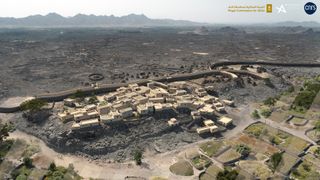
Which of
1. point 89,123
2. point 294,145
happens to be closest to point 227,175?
point 294,145

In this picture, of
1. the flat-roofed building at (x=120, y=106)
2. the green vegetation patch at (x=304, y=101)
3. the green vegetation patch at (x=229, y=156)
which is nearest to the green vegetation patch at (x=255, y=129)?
the green vegetation patch at (x=229, y=156)

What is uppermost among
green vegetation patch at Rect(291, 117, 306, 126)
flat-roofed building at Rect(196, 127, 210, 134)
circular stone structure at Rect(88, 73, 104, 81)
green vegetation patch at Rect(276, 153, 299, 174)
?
circular stone structure at Rect(88, 73, 104, 81)

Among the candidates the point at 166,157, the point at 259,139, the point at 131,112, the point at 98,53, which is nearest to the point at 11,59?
the point at 98,53

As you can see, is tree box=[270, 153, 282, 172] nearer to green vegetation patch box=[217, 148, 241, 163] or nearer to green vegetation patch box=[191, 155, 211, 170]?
green vegetation patch box=[217, 148, 241, 163]

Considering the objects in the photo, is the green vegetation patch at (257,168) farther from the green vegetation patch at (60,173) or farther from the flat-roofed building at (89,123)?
the flat-roofed building at (89,123)

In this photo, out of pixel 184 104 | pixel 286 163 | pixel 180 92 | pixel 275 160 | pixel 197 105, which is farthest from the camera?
pixel 180 92

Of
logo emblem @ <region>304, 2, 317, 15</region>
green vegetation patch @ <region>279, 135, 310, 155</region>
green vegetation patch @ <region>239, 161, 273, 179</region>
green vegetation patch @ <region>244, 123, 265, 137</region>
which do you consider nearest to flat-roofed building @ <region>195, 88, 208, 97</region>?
green vegetation patch @ <region>244, 123, 265, 137</region>

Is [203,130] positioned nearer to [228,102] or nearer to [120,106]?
[120,106]
